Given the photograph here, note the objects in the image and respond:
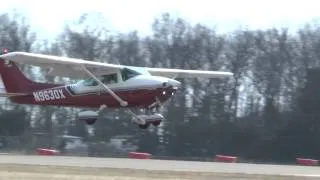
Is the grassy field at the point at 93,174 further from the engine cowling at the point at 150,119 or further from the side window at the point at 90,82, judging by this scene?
the side window at the point at 90,82

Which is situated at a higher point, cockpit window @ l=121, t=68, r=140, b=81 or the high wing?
the high wing

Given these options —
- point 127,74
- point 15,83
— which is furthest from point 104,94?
point 15,83

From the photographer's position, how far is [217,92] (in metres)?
85.9

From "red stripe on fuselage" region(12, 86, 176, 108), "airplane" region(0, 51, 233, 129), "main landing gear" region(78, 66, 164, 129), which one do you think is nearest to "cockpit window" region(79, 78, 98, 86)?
"airplane" region(0, 51, 233, 129)

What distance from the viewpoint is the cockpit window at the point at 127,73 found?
41250 mm

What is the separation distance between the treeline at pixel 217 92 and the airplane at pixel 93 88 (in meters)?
33.2

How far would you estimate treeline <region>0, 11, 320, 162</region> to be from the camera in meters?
77.8

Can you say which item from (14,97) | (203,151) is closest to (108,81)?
(14,97)

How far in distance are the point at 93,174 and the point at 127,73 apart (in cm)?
1168

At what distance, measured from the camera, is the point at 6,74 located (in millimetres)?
44031

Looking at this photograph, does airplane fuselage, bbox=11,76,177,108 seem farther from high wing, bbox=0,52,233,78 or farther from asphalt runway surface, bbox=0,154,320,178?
asphalt runway surface, bbox=0,154,320,178

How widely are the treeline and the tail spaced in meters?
33.9

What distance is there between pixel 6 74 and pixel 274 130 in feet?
128

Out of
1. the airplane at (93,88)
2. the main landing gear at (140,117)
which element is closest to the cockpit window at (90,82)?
the airplane at (93,88)
